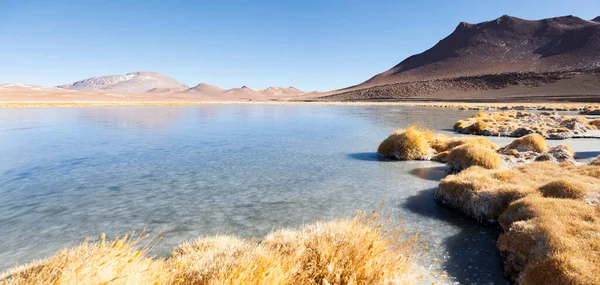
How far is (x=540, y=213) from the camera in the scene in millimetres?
5316

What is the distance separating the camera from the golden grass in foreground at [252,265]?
2523 mm

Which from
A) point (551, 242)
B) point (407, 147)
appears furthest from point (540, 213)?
point (407, 147)

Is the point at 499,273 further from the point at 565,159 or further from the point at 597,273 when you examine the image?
the point at 565,159

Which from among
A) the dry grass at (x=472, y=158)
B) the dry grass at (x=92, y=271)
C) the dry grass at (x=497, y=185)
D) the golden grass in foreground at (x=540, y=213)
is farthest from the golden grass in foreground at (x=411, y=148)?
the dry grass at (x=92, y=271)

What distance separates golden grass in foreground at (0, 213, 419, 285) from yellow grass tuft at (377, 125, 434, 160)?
929 cm

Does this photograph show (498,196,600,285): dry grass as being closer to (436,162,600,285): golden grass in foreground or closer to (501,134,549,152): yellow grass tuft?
(436,162,600,285): golden grass in foreground

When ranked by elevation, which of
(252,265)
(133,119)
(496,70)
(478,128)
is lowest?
(478,128)

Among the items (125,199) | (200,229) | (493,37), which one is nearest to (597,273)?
(200,229)

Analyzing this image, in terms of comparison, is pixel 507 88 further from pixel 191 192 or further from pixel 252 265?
pixel 252 265

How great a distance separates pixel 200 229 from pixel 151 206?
2.02 m

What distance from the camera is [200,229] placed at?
6.21 meters

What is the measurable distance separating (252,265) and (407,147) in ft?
37.6

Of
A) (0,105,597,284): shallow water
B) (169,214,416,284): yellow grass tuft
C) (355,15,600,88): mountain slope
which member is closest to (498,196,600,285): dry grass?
(0,105,597,284): shallow water

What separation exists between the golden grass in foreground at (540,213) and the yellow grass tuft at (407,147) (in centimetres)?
445
